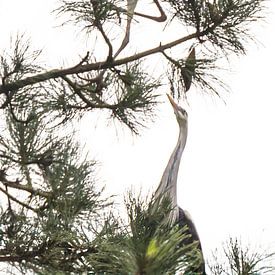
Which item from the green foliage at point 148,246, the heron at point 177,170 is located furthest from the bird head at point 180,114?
the green foliage at point 148,246

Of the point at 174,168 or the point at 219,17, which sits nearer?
the point at 219,17

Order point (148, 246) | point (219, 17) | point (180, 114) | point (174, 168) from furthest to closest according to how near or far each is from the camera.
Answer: point (180, 114) → point (174, 168) → point (219, 17) → point (148, 246)

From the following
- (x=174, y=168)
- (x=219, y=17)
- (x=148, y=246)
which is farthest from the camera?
(x=174, y=168)

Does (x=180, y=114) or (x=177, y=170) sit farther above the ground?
(x=180, y=114)

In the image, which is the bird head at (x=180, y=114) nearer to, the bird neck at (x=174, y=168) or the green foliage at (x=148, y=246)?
the bird neck at (x=174, y=168)

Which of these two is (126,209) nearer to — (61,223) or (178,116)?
(61,223)

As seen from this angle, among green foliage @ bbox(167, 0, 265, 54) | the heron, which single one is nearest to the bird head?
the heron

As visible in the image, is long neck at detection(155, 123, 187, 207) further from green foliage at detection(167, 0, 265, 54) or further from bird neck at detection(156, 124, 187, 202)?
green foliage at detection(167, 0, 265, 54)

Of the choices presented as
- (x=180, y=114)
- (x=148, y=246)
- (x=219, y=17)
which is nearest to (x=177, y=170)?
(x=180, y=114)

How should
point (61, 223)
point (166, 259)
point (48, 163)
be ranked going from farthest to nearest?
point (48, 163), point (61, 223), point (166, 259)

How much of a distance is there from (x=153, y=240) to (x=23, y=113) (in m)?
1.01

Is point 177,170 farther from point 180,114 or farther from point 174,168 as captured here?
point 180,114

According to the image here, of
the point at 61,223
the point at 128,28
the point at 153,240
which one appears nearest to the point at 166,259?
the point at 153,240

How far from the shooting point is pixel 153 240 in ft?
3.46
